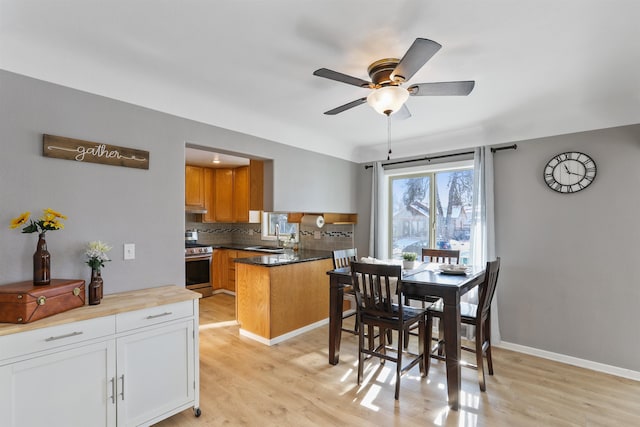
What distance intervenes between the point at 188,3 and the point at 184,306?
186 centimetres

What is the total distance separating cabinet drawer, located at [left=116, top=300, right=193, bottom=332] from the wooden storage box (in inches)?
11.3

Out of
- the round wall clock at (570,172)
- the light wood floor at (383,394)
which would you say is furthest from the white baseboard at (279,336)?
the round wall clock at (570,172)

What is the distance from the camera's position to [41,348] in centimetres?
161

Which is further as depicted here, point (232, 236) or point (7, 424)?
point (232, 236)

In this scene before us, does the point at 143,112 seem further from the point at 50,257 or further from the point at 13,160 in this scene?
the point at 50,257

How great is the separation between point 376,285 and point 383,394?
87 cm

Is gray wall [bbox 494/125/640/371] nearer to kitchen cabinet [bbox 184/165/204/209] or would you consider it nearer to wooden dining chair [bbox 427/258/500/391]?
wooden dining chair [bbox 427/258/500/391]

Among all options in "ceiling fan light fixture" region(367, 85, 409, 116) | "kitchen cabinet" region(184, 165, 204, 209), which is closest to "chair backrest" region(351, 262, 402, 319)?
"ceiling fan light fixture" region(367, 85, 409, 116)

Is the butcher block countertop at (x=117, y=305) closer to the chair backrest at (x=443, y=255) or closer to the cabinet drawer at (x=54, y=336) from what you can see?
the cabinet drawer at (x=54, y=336)

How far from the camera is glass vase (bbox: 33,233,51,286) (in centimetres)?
179

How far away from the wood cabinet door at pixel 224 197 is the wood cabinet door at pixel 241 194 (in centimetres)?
8

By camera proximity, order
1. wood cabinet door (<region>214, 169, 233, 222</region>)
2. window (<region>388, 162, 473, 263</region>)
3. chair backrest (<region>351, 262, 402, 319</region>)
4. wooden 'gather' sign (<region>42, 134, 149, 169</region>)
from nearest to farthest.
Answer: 1. wooden 'gather' sign (<region>42, 134, 149, 169</region>)
2. chair backrest (<region>351, 262, 402, 319</region>)
3. window (<region>388, 162, 473, 263</region>)
4. wood cabinet door (<region>214, 169, 233, 222</region>)

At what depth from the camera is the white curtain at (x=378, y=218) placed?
455cm

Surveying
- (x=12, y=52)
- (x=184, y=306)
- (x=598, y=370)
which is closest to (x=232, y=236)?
(x=184, y=306)
